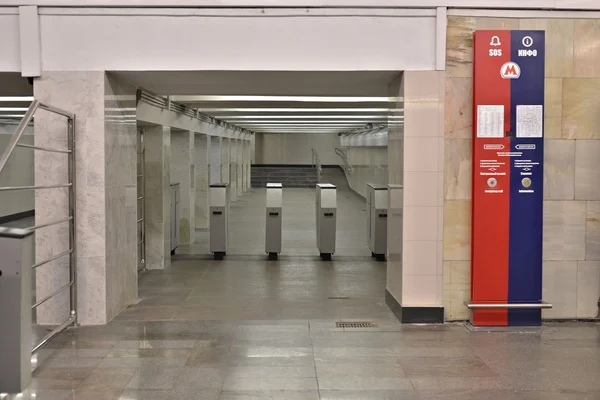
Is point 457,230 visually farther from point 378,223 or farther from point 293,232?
point 293,232

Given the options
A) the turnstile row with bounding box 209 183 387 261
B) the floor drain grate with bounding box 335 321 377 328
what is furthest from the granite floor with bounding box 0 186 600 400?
the turnstile row with bounding box 209 183 387 261

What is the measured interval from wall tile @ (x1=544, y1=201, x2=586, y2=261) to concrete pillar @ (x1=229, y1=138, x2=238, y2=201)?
16.4m

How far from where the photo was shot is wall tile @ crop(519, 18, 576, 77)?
622 cm

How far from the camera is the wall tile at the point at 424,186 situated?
6.28 m

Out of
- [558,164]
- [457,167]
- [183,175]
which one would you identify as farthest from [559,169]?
[183,175]

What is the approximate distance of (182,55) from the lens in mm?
6211

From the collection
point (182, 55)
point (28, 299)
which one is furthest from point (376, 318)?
point (28, 299)

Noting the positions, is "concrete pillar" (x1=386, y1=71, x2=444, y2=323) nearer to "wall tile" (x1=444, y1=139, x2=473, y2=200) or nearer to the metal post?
"wall tile" (x1=444, y1=139, x2=473, y2=200)

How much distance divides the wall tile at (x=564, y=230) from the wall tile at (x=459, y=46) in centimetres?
150

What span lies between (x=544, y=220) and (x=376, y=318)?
188cm

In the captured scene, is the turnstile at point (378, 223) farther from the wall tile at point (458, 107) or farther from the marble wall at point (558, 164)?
the wall tile at point (458, 107)

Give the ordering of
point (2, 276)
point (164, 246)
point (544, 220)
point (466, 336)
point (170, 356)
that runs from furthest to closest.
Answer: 1. point (164, 246)
2. point (544, 220)
3. point (466, 336)
4. point (170, 356)
5. point (2, 276)

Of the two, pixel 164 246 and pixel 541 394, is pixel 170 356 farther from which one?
pixel 164 246

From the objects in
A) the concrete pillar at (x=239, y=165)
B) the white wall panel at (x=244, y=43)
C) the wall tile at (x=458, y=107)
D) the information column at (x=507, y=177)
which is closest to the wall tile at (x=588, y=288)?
the information column at (x=507, y=177)
